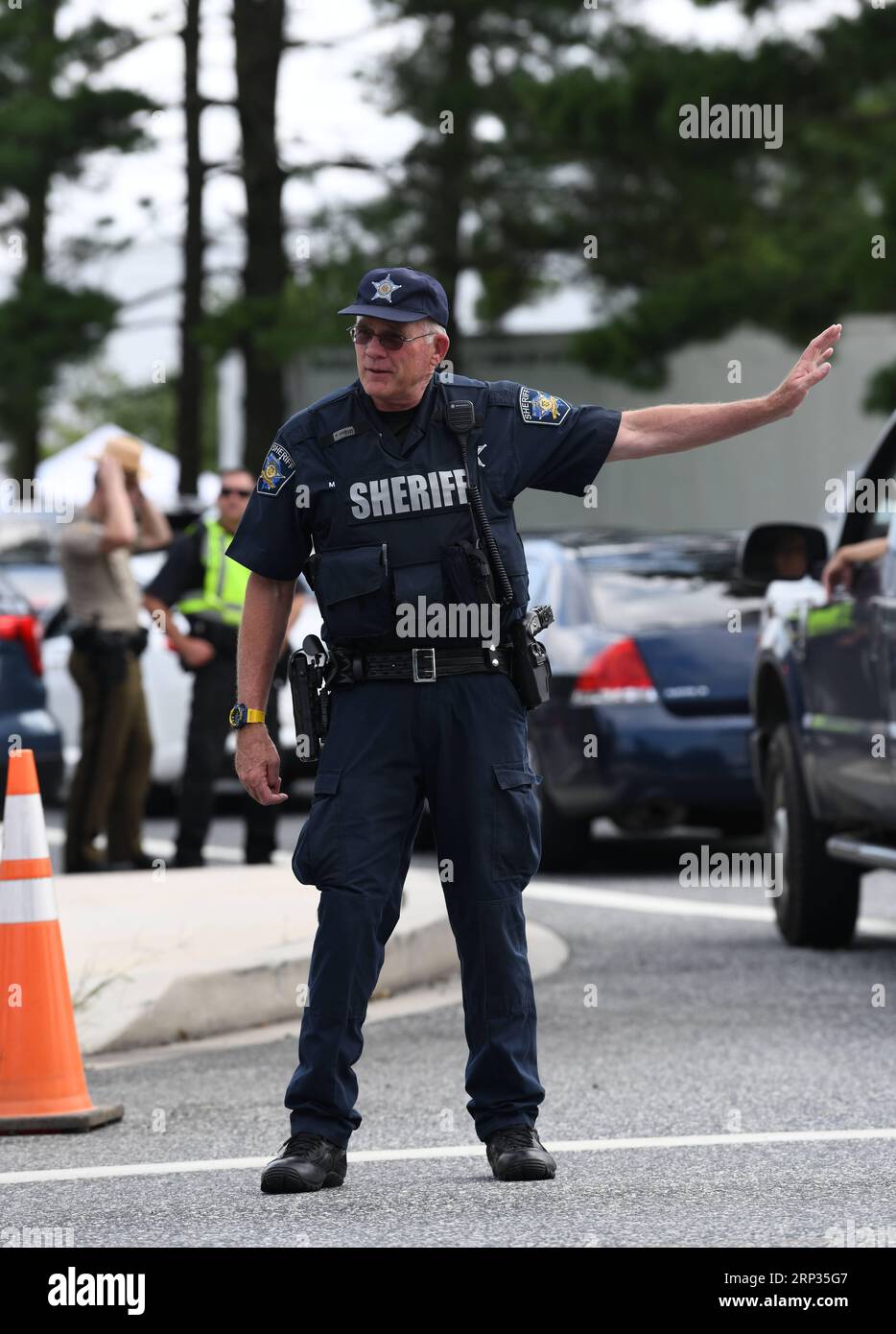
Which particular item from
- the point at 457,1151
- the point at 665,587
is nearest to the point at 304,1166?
the point at 457,1151

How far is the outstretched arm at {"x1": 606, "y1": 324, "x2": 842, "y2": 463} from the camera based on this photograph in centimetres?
532

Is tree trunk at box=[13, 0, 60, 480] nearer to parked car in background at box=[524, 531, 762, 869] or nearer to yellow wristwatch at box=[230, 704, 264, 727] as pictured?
parked car in background at box=[524, 531, 762, 869]

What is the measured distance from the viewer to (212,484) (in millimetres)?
34312

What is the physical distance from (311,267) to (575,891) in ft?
51.4

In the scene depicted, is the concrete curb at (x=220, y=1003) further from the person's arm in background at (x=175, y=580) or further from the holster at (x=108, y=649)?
the holster at (x=108, y=649)

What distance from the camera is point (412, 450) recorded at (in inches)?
212

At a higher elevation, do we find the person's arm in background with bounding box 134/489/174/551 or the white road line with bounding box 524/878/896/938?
the person's arm in background with bounding box 134/489/174/551

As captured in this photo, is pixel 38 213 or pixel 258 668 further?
pixel 38 213

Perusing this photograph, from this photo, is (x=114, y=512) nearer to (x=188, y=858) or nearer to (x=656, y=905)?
(x=188, y=858)

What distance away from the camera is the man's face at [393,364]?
5.33 metres

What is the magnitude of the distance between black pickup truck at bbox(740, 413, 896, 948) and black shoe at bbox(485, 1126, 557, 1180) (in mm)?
3172

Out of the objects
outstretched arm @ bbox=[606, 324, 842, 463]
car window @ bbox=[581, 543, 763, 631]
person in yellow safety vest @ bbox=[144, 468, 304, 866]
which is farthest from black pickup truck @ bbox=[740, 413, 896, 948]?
outstretched arm @ bbox=[606, 324, 842, 463]

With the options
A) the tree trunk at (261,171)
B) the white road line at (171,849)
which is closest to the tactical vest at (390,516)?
the white road line at (171,849)

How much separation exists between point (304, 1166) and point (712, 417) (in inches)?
69.4
